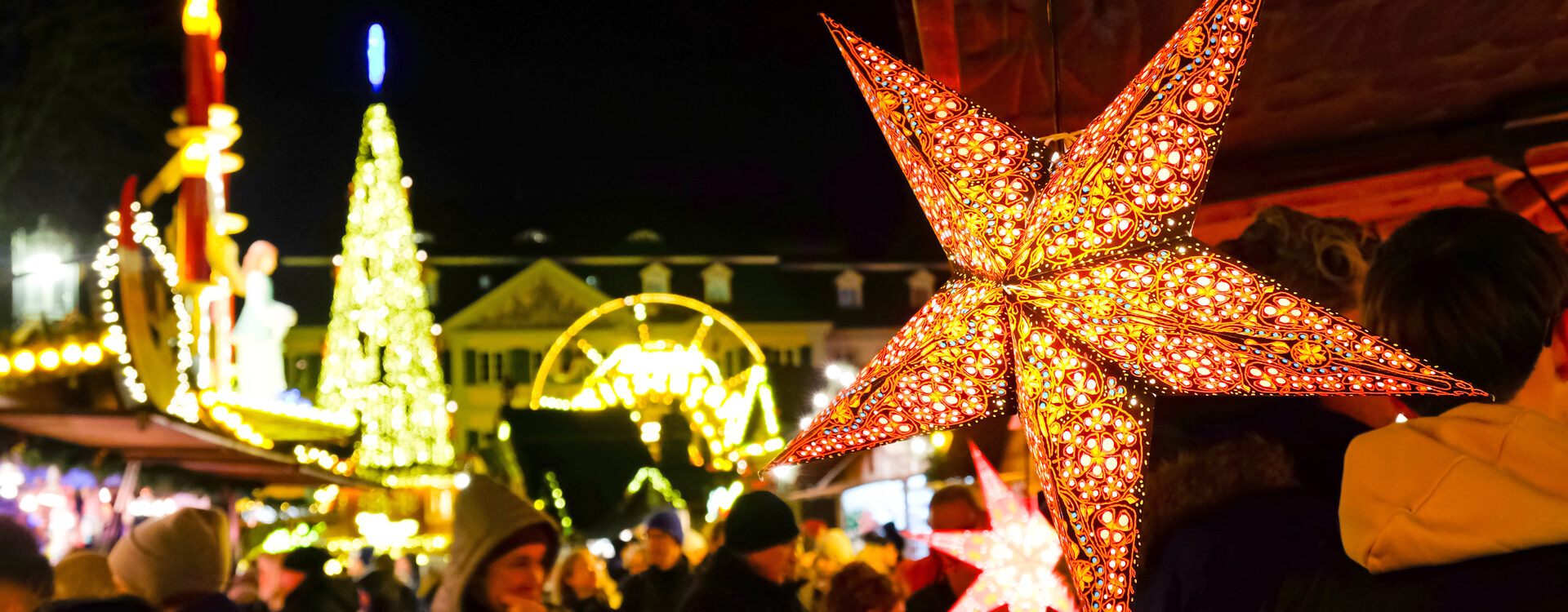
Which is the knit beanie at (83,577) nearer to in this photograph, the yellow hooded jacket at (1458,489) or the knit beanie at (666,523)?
the knit beanie at (666,523)

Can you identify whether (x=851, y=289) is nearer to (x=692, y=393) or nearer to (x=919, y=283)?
(x=919, y=283)

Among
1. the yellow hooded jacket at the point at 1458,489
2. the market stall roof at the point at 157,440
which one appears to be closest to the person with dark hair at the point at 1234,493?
the yellow hooded jacket at the point at 1458,489

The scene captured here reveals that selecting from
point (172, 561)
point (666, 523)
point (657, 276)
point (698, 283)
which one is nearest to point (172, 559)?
point (172, 561)

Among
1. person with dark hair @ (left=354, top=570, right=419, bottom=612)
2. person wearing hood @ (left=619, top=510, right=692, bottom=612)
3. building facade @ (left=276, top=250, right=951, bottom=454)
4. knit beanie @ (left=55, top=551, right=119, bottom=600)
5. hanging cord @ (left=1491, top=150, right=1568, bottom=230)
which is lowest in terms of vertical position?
person with dark hair @ (left=354, top=570, right=419, bottom=612)

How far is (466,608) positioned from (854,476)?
10.8 meters

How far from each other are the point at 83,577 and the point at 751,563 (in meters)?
2.75

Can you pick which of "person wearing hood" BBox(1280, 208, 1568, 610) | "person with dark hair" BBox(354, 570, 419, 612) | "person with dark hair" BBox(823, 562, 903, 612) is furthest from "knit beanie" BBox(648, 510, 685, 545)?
"person wearing hood" BBox(1280, 208, 1568, 610)

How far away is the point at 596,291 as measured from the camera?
50.6m

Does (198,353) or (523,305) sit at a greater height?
(523,305)

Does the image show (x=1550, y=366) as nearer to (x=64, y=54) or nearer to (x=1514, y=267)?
(x=1514, y=267)

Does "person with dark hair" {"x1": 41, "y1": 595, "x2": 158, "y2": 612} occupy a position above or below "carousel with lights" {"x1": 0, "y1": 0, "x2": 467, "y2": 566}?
below

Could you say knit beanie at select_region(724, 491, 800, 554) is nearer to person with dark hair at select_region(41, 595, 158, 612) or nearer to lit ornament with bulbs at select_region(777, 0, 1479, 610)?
person with dark hair at select_region(41, 595, 158, 612)

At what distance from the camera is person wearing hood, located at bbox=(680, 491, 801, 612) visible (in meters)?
4.31

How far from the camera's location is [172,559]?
13.7 ft
